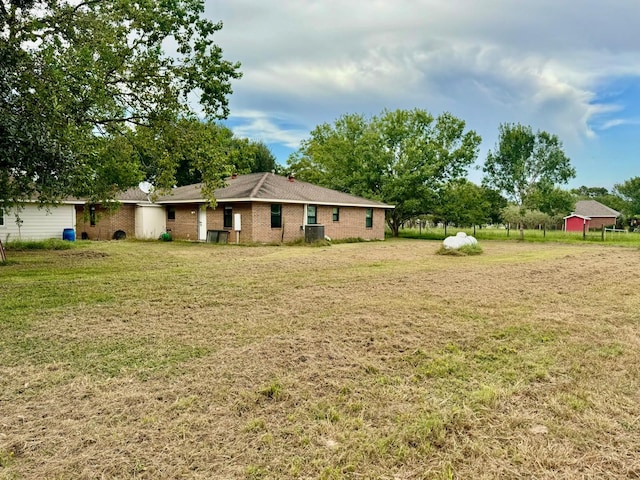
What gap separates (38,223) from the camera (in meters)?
19.1

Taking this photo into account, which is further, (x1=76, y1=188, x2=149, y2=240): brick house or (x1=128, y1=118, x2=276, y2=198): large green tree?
(x1=76, y1=188, x2=149, y2=240): brick house

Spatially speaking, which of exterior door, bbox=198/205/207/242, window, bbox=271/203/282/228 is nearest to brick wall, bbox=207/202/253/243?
exterior door, bbox=198/205/207/242

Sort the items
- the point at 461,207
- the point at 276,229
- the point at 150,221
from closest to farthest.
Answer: the point at 276,229
the point at 150,221
the point at 461,207

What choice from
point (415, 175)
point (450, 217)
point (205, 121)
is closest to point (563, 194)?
point (450, 217)

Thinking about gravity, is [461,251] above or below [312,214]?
below

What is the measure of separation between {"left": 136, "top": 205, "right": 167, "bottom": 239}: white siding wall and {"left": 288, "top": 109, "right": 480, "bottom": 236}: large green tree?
43.4ft

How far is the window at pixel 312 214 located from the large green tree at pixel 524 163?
1564cm

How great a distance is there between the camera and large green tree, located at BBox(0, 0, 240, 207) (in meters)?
7.37

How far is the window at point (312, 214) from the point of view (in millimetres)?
21469

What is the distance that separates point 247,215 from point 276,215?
4.98 feet

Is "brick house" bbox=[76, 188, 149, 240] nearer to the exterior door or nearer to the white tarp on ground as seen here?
the exterior door

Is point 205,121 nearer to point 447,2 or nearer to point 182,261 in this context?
point 182,261

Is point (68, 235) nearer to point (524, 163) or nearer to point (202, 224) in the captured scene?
point (202, 224)

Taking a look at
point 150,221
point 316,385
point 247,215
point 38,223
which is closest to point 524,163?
point 247,215
